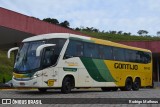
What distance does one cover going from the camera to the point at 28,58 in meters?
19.0

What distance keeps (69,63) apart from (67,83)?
3.34ft

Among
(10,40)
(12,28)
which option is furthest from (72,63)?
(10,40)

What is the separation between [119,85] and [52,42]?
739 cm

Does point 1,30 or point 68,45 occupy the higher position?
point 1,30

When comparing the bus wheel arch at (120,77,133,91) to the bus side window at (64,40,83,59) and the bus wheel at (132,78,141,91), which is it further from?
the bus side window at (64,40,83,59)

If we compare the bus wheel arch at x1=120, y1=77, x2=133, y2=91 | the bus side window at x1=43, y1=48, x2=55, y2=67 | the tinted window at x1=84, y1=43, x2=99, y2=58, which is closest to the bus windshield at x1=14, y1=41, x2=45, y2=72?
the bus side window at x1=43, y1=48, x2=55, y2=67

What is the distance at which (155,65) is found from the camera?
171 ft

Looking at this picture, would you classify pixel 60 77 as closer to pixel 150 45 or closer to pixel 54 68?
pixel 54 68

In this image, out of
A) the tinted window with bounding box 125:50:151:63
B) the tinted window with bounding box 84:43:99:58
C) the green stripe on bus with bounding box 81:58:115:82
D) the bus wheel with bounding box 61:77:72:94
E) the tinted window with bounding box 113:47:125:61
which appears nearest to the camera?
the bus wheel with bounding box 61:77:72:94

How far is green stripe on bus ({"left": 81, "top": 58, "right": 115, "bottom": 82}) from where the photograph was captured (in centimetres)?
2166

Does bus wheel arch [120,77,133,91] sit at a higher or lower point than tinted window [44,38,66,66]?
lower

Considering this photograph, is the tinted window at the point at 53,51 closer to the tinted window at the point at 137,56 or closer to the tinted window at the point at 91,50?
the tinted window at the point at 91,50

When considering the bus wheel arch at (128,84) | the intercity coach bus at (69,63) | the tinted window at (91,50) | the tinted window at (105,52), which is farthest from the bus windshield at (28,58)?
the bus wheel arch at (128,84)

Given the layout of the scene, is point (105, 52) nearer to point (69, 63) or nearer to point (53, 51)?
point (69, 63)
